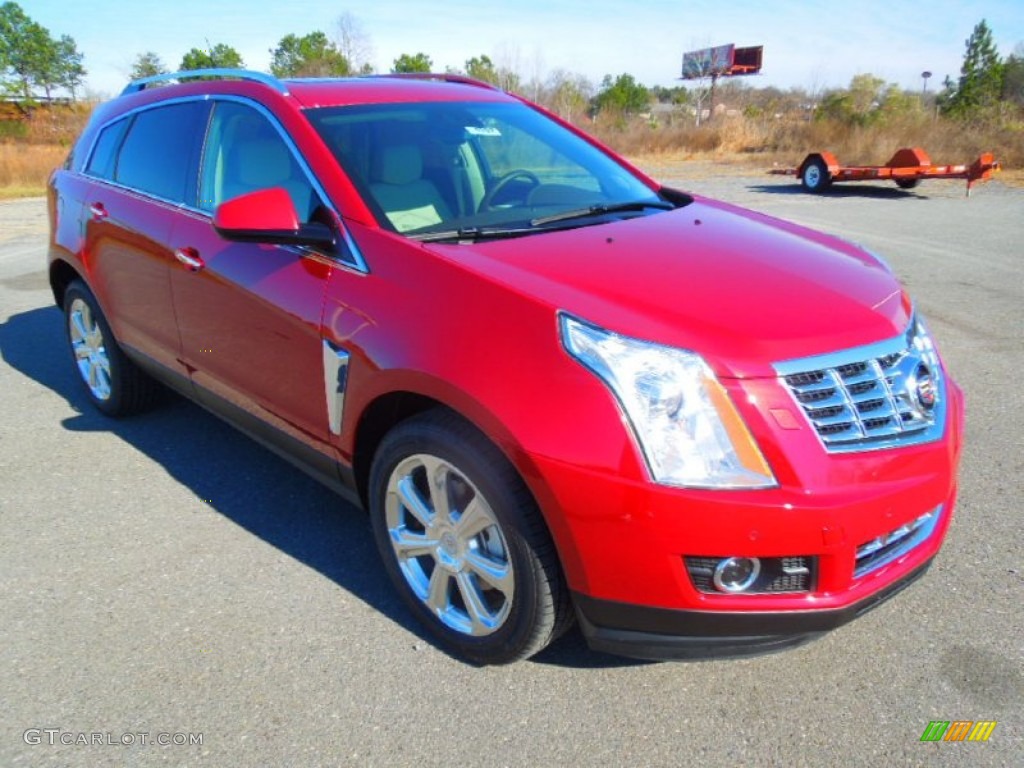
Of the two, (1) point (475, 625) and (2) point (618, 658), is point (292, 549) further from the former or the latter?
(2) point (618, 658)

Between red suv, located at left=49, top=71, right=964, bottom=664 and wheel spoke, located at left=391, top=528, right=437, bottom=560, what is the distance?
0.02 m

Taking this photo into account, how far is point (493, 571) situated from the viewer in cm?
238

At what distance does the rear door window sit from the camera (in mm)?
3604

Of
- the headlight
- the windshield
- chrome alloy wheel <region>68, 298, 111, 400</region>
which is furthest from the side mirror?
chrome alloy wheel <region>68, 298, 111, 400</region>

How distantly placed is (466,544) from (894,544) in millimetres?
1239

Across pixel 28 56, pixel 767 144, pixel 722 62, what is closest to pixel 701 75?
pixel 722 62

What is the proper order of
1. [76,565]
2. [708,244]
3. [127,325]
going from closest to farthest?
1. [708,244]
2. [76,565]
3. [127,325]

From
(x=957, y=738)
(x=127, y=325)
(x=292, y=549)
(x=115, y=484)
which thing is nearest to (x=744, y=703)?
(x=957, y=738)

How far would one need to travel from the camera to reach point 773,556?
200cm

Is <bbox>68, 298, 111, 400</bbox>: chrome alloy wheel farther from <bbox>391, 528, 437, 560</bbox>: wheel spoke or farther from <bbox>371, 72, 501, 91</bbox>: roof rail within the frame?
<bbox>391, 528, 437, 560</bbox>: wheel spoke

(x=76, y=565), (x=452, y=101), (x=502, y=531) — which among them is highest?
(x=452, y=101)

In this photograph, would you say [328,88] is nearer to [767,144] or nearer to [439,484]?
[439,484]

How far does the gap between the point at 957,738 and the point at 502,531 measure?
1380 millimetres

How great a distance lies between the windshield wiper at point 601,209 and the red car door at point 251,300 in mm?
840
